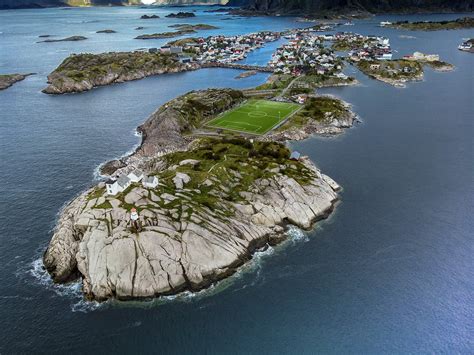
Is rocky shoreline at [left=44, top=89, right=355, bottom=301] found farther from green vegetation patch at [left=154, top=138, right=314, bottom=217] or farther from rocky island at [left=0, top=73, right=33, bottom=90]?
rocky island at [left=0, top=73, right=33, bottom=90]

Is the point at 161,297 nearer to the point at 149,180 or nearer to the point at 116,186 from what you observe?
the point at 149,180

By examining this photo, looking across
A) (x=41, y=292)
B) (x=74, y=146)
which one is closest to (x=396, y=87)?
(x=74, y=146)

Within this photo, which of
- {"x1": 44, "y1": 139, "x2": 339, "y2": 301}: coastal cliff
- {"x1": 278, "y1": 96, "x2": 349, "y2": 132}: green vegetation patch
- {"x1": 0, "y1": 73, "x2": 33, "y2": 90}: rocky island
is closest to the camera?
{"x1": 44, "y1": 139, "x2": 339, "y2": 301}: coastal cliff

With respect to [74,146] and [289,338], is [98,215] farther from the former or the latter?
[74,146]

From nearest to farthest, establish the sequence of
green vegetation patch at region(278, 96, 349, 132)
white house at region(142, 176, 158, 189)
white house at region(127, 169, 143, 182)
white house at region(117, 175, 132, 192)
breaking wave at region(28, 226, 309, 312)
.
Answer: breaking wave at region(28, 226, 309, 312)
white house at region(117, 175, 132, 192)
white house at region(142, 176, 158, 189)
white house at region(127, 169, 143, 182)
green vegetation patch at region(278, 96, 349, 132)

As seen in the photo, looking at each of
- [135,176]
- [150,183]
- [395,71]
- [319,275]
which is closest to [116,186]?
[135,176]

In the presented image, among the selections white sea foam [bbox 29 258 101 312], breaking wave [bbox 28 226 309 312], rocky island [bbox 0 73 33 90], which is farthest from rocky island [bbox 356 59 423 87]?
rocky island [bbox 0 73 33 90]

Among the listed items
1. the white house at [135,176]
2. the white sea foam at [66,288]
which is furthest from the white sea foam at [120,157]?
the white sea foam at [66,288]

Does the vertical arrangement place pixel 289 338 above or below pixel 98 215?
below
